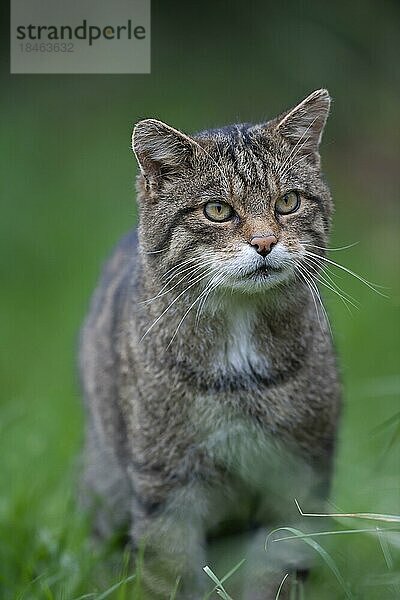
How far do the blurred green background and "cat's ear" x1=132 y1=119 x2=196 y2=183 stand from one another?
5.51ft

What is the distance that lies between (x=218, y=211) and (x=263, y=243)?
0.22 meters

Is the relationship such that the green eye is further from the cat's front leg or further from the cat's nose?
the cat's front leg

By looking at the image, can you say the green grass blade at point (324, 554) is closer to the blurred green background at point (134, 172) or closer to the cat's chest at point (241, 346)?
the cat's chest at point (241, 346)

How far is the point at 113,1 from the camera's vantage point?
4855 millimetres

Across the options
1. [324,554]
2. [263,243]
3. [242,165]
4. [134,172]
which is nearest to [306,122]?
[242,165]

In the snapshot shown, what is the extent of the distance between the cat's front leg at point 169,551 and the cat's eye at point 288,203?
0.99 m

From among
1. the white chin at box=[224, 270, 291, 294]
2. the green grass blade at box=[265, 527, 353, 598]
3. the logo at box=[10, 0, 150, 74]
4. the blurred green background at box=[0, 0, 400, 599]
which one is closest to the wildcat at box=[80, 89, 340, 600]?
the white chin at box=[224, 270, 291, 294]

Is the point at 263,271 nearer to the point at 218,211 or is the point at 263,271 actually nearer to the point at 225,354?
the point at 218,211

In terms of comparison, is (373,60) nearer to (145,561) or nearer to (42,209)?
(42,209)

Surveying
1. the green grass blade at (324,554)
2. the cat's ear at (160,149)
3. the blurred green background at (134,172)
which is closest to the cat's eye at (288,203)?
the cat's ear at (160,149)

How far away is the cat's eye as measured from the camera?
3246 millimetres

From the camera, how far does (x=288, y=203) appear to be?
3273mm

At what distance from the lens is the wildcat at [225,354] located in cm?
323

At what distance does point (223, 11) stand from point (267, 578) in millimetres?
4958
